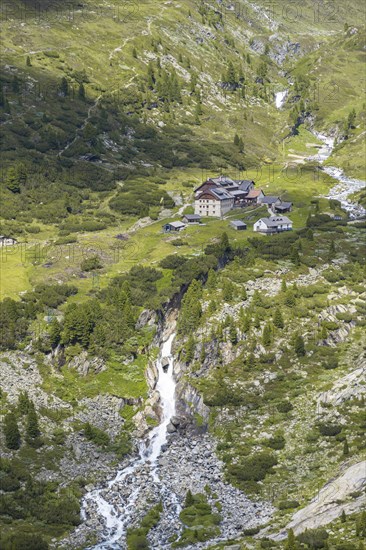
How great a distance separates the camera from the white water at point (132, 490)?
274 ft

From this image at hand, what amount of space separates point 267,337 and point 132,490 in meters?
35.6

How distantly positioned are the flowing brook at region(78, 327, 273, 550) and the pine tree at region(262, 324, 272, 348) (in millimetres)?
18462

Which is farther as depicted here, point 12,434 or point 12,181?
point 12,181

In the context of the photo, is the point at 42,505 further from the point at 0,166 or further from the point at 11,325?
the point at 0,166

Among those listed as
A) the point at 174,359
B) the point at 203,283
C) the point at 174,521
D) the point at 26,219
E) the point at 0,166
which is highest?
the point at 0,166

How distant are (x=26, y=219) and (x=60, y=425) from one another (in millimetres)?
75071

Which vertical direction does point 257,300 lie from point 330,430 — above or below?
above

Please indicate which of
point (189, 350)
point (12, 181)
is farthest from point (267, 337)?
point (12, 181)

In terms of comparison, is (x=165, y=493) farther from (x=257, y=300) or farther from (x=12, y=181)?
(x=12, y=181)

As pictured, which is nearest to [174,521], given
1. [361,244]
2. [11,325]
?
[11,325]

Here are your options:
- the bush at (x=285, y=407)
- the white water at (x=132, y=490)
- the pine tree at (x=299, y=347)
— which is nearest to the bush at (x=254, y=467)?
the white water at (x=132, y=490)

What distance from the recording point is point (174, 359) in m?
120

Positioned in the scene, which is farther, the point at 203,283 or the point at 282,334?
the point at 203,283

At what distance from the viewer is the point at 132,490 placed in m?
91.4
